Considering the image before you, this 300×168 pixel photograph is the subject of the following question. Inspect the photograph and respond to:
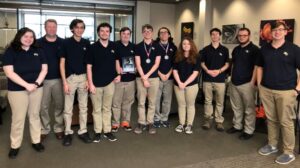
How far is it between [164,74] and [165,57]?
259 millimetres

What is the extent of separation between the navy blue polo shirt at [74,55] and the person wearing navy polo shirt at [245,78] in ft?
6.95

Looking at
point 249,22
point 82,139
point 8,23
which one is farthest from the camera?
point 8,23

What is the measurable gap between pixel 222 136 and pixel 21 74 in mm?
2846

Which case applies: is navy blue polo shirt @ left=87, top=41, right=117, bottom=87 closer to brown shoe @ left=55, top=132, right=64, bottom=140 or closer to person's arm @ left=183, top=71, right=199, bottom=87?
brown shoe @ left=55, top=132, right=64, bottom=140

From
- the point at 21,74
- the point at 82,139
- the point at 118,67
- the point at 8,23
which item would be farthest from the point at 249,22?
the point at 8,23

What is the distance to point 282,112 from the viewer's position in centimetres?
Answer: 316

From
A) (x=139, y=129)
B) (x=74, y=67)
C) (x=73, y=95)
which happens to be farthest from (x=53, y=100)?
(x=139, y=129)

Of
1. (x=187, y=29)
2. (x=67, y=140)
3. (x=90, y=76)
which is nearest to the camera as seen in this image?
(x=90, y=76)

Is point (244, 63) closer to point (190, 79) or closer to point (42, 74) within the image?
point (190, 79)

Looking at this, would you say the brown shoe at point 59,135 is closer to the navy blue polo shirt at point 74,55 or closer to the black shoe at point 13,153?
the black shoe at point 13,153

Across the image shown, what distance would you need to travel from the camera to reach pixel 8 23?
9117 millimetres

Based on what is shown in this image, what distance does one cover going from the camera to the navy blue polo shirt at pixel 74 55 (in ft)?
11.2

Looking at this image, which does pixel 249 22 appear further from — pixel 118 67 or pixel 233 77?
pixel 118 67

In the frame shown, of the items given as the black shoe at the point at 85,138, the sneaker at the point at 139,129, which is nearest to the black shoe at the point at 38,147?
the black shoe at the point at 85,138
